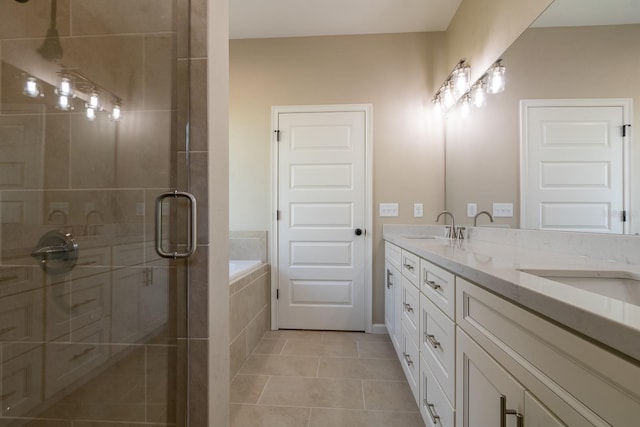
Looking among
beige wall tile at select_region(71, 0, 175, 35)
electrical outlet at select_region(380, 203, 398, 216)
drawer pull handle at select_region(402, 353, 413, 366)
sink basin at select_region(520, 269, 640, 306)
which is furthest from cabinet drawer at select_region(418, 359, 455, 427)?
beige wall tile at select_region(71, 0, 175, 35)

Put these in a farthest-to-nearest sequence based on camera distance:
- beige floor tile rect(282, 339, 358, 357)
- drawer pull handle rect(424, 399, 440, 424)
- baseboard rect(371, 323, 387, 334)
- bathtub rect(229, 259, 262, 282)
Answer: baseboard rect(371, 323, 387, 334) → beige floor tile rect(282, 339, 358, 357) → bathtub rect(229, 259, 262, 282) → drawer pull handle rect(424, 399, 440, 424)

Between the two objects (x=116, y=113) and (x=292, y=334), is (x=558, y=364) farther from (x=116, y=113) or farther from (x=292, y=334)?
(x=292, y=334)

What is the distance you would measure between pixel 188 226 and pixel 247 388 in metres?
1.35

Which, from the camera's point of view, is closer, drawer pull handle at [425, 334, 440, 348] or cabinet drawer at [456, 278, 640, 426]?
cabinet drawer at [456, 278, 640, 426]

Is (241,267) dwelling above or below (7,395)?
above

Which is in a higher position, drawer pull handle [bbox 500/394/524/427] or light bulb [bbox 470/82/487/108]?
light bulb [bbox 470/82/487/108]

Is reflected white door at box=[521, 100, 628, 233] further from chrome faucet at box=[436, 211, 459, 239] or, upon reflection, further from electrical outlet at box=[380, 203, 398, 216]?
electrical outlet at box=[380, 203, 398, 216]

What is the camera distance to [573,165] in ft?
3.79

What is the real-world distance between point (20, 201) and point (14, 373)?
1.81 feet

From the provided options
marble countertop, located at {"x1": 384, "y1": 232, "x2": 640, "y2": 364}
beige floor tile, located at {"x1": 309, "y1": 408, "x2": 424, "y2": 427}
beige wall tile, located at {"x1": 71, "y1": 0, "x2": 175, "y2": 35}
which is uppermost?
beige wall tile, located at {"x1": 71, "y1": 0, "x2": 175, "y2": 35}

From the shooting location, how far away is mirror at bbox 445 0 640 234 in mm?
923

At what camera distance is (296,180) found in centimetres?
264

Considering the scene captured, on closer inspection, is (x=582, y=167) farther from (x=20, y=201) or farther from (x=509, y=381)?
(x=20, y=201)

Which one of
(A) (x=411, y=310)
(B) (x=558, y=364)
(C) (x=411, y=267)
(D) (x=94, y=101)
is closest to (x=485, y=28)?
(C) (x=411, y=267)
